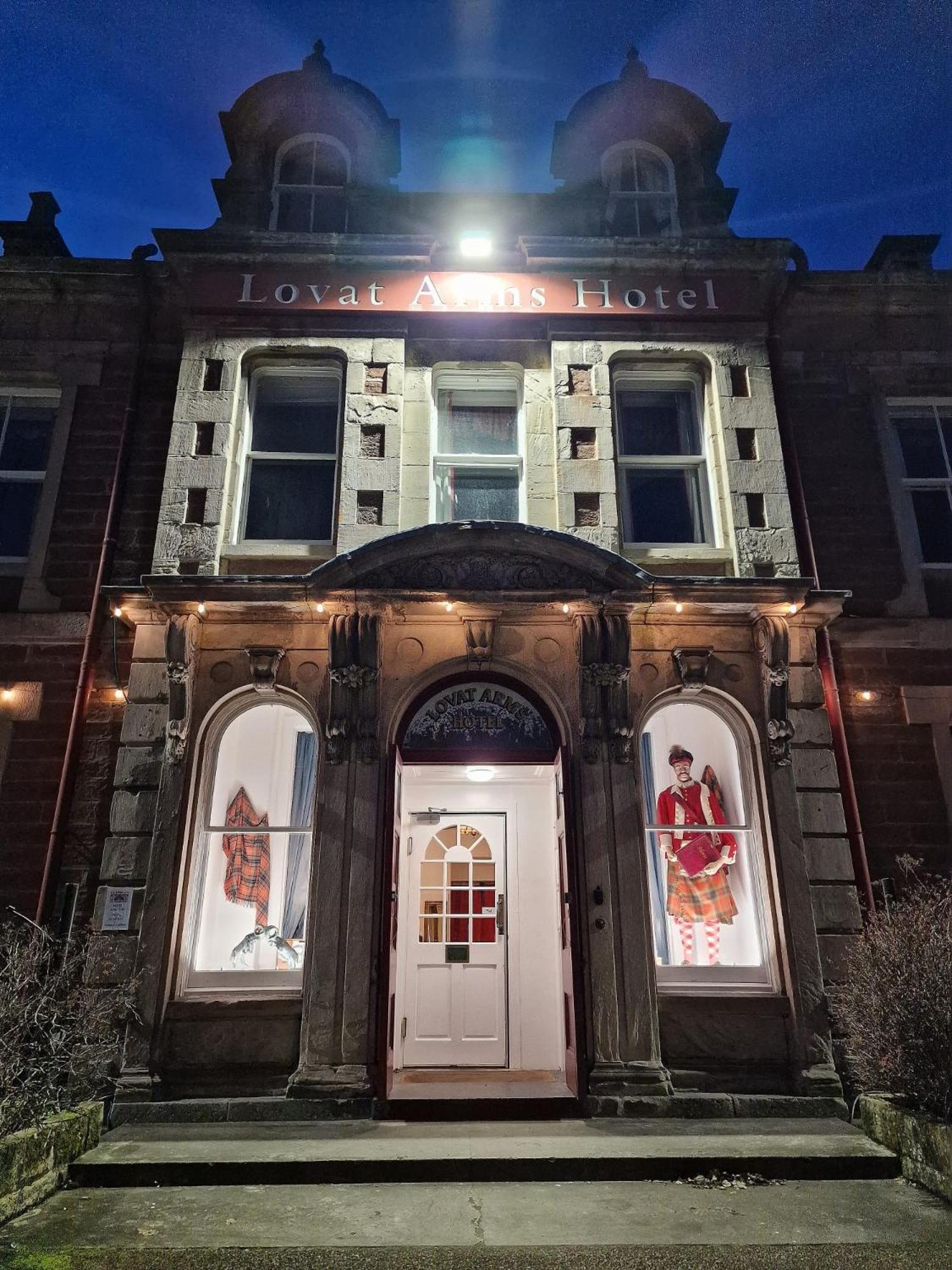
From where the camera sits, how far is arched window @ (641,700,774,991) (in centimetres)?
728

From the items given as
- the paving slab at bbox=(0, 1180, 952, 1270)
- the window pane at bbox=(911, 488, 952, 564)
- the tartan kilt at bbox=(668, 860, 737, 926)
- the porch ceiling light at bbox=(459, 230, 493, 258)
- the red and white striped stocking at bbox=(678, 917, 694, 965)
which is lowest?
the paving slab at bbox=(0, 1180, 952, 1270)

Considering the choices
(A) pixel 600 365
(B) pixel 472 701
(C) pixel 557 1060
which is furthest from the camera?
(A) pixel 600 365

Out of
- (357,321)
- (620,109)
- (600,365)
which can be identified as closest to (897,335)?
(600,365)

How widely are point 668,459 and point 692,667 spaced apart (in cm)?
267

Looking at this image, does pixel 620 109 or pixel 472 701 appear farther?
pixel 620 109

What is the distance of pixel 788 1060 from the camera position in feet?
22.3

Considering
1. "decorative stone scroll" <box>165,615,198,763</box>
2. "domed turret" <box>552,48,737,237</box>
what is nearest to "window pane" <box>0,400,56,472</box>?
"decorative stone scroll" <box>165,615,198,763</box>

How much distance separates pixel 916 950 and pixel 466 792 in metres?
4.89

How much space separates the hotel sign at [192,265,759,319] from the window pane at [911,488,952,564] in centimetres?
306

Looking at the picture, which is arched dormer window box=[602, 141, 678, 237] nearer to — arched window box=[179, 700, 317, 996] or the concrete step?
arched window box=[179, 700, 317, 996]

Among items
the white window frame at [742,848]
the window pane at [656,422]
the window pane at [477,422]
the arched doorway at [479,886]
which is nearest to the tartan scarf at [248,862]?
the arched doorway at [479,886]

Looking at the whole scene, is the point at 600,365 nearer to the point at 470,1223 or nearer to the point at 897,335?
the point at 897,335

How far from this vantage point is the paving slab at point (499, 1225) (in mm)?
3992

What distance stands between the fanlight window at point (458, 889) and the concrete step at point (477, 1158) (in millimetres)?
3003
